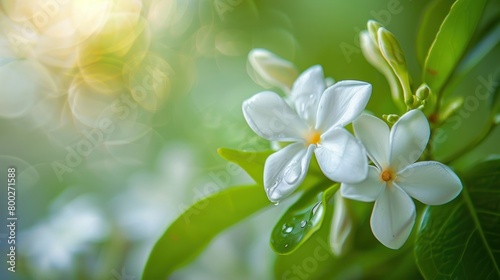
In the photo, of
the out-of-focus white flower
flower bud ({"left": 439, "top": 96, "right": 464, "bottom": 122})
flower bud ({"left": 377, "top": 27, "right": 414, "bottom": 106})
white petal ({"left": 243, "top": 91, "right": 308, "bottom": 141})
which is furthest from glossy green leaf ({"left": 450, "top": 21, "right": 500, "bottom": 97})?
the out-of-focus white flower

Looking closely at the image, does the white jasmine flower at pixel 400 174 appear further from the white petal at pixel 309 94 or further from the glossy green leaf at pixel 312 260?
the glossy green leaf at pixel 312 260

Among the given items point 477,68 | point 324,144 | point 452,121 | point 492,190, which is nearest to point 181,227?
point 324,144

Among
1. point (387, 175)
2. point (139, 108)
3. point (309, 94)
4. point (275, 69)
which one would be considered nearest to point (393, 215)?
point (387, 175)

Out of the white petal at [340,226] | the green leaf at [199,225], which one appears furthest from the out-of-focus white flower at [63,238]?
the white petal at [340,226]

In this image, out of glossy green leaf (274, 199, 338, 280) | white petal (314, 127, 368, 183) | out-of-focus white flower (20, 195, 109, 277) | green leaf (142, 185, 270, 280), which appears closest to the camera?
white petal (314, 127, 368, 183)

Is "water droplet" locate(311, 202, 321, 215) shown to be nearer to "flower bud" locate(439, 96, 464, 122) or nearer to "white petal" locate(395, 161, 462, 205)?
"white petal" locate(395, 161, 462, 205)

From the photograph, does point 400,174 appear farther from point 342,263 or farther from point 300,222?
point 342,263
